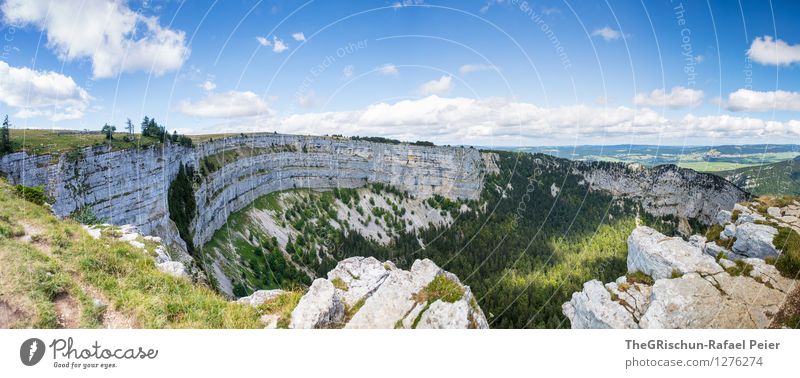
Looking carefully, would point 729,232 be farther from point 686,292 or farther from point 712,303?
point 712,303

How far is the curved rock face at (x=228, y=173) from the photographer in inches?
810

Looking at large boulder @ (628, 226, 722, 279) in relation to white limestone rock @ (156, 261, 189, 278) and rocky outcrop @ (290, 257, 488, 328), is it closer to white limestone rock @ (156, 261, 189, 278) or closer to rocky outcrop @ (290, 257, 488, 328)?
rocky outcrop @ (290, 257, 488, 328)

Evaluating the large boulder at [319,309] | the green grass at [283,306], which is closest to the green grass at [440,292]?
the large boulder at [319,309]

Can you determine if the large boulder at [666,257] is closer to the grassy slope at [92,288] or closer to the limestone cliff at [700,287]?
the limestone cliff at [700,287]

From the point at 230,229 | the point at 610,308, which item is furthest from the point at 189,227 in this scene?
the point at 610,308

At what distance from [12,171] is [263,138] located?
55855mm

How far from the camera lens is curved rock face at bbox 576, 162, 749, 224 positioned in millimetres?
113562

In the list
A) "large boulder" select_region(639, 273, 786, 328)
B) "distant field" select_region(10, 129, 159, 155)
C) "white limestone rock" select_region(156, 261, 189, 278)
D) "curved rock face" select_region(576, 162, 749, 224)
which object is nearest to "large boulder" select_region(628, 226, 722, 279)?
"large boulder" select_region(639, 273, 786, 328)

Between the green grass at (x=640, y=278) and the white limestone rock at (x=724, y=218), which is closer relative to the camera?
the green grass at (x=640, y=278)

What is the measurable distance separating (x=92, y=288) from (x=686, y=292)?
61.9ft

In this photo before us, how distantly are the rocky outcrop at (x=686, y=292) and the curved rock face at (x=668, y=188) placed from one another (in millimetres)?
128082

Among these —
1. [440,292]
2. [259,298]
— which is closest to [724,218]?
[440,292]

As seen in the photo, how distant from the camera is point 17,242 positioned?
1009 cm

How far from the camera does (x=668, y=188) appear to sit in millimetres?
124062
